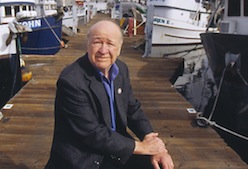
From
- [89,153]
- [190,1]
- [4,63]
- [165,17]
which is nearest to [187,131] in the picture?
[89,153]

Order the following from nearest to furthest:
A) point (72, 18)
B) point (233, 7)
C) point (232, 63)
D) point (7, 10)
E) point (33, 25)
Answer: point (232, 63) < point (233, 7) < point (7, 10) < point (33, 25) < point (72, 18)

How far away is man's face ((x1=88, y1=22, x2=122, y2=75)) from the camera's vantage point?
1.80 meters

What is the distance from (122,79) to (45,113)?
3233mm

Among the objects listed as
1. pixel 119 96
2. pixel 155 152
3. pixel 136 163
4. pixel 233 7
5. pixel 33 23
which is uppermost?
pixel 233 7

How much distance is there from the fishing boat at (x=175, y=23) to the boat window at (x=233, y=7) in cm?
652

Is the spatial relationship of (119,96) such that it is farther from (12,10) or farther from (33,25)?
(12,10)

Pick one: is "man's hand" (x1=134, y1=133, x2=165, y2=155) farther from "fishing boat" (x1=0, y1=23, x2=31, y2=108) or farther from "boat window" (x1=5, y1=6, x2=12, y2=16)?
"boat window" (x1=5, y1=6, x2=12, y2=16)

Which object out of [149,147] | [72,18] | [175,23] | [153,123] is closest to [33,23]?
[72,18]

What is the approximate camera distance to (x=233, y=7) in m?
8.21

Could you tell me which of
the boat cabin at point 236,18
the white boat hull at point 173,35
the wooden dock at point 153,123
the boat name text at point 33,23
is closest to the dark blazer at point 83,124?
the wooden dock at point 153,123

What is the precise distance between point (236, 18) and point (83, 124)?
735 cm

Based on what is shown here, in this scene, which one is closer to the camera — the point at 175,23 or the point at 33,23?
the point at 33,23

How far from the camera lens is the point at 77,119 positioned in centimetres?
176

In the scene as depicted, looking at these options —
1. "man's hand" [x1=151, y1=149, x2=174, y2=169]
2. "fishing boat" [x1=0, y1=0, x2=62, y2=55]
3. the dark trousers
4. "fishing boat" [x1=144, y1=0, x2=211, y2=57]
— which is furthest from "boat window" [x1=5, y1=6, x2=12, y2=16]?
"man's hand" [x1=151, y1=149, x2=174, y2=169]
